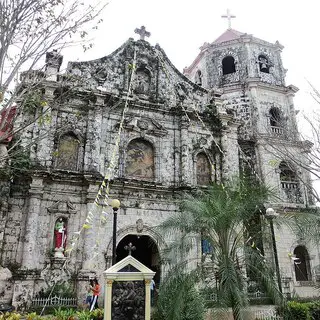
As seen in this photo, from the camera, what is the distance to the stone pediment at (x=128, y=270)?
7.54 metres

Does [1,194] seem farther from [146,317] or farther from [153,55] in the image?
[153,55]

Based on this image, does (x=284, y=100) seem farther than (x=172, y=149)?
Yes

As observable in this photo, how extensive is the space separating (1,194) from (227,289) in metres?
8.40

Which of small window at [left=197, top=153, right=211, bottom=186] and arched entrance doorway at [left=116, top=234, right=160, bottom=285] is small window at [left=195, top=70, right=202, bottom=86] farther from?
arched entrance doorway at [left=116, top=234, right=160, bottom=285]

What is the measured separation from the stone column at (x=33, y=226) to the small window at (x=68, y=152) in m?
1.32

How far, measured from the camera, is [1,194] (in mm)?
12055

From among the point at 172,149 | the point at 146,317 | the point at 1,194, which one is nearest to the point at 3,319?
the point at 146,317

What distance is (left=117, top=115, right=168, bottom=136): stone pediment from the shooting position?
15203 millimetres

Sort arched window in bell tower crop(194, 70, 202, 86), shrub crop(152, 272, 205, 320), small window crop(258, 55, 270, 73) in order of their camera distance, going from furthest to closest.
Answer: arched window in bell tower crop(194, 70, 202, 86) → small window crop(258, 55, 270, 73) → shrub crop(152, 272, 205, 320)

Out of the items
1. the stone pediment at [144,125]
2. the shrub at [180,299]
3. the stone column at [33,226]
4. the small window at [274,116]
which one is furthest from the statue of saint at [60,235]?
the small window at [274,116]

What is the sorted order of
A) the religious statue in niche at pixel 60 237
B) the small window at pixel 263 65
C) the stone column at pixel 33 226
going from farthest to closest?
the small window at pixel 263 65 → the religious statue in niche at pixel 60 237 → the stone column at pixel 33 226

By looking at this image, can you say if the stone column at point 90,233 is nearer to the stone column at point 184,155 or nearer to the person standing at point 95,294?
the person standing at point 95,294

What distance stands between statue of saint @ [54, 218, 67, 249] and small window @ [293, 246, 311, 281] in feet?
33.4

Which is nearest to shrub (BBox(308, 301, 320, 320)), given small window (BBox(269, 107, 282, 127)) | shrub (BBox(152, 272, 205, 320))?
shrub (BBox(152, 272, 205, 320))
